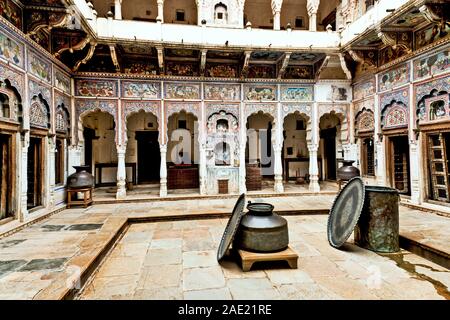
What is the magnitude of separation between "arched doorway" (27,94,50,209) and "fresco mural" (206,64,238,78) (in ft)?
17.3

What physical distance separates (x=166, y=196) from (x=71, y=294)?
6.30 m

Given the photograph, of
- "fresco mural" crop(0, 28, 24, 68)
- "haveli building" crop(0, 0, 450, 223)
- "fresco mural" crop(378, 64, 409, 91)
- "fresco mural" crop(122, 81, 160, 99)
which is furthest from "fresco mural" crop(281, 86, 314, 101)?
"fresco mural" crop(0, 28, 24, 68)

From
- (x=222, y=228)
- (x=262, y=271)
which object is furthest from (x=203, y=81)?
(x=262, y=271)

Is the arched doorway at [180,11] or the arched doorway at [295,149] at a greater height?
the arched doorway at [180,11]

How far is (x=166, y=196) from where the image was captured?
9.15 metres

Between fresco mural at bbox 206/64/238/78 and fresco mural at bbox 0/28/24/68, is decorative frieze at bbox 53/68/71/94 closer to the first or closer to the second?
fresco mural at bbox 0/28/24/68

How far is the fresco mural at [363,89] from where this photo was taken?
29.5 ft

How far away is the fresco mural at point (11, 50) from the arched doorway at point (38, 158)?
3.26 feet

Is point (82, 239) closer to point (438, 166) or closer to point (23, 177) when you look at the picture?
point (23, 177)

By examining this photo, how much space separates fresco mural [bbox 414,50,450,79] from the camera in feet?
21.2

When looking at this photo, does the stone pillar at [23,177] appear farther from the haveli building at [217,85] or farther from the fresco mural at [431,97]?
the fresco mural at [431,97]

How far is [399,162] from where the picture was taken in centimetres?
834

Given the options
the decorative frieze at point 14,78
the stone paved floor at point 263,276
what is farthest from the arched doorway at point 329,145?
the decorative frieze at point 14,78

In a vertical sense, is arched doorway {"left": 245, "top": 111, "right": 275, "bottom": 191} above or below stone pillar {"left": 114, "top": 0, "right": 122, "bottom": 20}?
below
